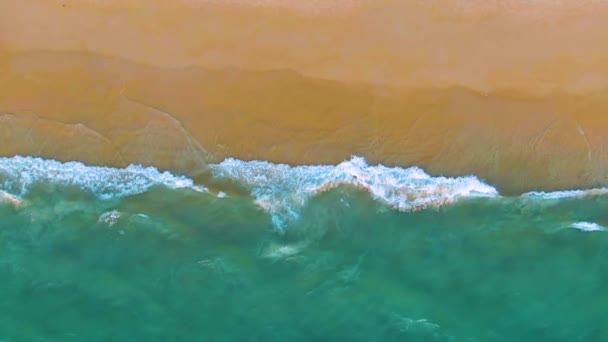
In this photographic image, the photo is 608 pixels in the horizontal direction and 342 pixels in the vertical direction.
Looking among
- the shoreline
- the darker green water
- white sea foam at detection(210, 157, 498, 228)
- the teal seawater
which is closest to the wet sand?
the shoreline

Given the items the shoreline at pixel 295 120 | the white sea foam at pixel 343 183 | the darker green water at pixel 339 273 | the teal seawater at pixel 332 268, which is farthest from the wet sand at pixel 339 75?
the darker green water at pixel 339 273

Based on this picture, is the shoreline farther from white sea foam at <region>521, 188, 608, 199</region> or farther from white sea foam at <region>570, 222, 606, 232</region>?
white sea foam at <region>570, 222, 606, 232</region>

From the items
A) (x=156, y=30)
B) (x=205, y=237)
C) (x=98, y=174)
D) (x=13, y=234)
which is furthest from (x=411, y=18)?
(x=13, y=234)

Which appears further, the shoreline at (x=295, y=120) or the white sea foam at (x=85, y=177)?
the white sea foam at (x=85, y=177)

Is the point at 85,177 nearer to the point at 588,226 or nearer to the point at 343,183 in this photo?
the point at 343,183

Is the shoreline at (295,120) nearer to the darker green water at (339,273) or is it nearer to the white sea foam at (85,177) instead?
the white sea foam at (85,177)

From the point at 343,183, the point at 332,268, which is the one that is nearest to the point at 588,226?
the point at 343,183
